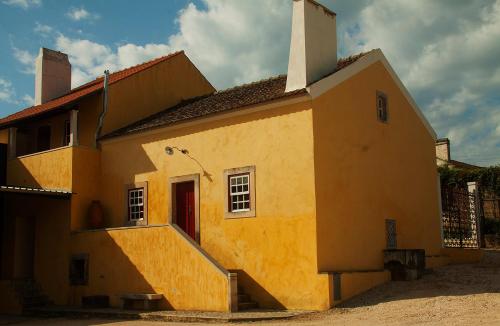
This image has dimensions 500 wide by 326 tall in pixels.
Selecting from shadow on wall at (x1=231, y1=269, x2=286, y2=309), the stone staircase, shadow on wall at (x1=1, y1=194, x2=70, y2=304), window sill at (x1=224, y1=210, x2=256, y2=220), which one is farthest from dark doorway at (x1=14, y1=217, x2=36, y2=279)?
shadow on wall at (x1=231, y1=269, x2=286, y2=309)

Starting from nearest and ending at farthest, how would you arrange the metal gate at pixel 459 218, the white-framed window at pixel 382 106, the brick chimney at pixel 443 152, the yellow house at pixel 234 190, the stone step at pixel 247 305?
the stone step at pixel 247 305 → the yellow house at pixel 234 190 → the white-framed window at pixel 382 106 → the metal gate at pixel 459 218 → the brick chimney at pixel 443 152

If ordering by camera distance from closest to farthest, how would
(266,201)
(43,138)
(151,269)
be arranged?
1. (266,201)
2. (151,269)
3. (43,138)

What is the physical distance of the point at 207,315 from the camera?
13.8 meters

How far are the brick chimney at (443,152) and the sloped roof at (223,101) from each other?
17471mm

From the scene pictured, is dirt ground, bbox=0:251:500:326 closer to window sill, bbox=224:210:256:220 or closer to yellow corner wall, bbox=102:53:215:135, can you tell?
window sill, bbox=224:210:256:220

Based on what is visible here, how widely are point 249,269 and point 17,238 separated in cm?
970

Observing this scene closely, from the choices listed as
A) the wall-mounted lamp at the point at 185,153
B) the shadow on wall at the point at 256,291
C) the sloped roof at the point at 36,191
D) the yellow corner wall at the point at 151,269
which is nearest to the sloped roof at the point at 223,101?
the wall-mounted lamp at the point at 185,153

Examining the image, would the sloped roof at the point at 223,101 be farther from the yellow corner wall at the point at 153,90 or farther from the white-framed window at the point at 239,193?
the white-framed window at the point at 239,193

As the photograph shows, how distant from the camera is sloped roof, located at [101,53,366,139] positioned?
54.1ft

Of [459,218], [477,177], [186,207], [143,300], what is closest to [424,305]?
[143,300]

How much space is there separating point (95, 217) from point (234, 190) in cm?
554

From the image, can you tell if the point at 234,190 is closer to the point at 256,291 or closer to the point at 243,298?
the point at 256,291

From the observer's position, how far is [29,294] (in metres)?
19.3

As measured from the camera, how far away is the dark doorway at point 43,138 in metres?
22.9
